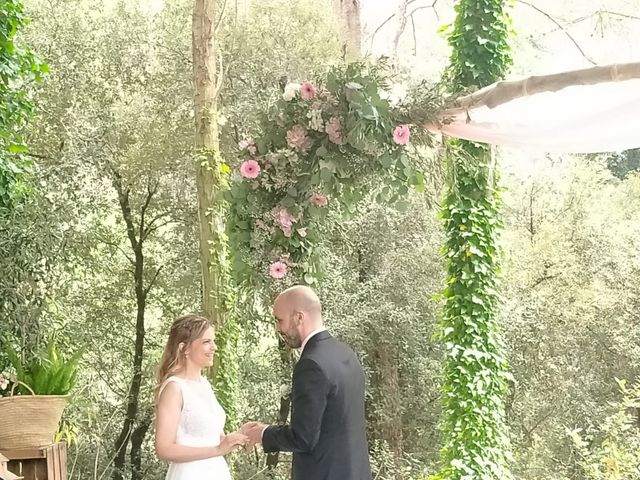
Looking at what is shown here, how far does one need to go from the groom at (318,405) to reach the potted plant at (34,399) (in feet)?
5.42

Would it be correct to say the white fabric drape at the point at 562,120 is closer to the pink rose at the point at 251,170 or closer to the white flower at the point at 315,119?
the white flower at the point at 315,119

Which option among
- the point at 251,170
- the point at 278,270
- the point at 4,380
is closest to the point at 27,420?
the point at 4,380

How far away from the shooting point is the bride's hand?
3.23 m

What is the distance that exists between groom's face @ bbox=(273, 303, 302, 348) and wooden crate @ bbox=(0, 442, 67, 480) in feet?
6.07

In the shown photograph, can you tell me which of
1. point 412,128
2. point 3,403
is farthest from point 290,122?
point 3,403

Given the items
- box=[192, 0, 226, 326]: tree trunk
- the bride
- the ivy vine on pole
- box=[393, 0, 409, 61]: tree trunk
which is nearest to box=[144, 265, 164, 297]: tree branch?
box=[192, 0, 226, 326]: tree trunk

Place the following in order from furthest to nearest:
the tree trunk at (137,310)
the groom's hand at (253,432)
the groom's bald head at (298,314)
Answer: the tree trunk at (137,310) → the groom's hand at (253,432) → the groom's bald head at (298,314)

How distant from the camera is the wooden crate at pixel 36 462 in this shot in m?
4.21

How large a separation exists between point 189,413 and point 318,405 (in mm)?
695

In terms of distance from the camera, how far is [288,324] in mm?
3068

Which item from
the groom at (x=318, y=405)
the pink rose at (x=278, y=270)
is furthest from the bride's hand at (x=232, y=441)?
the pink rose at (x=278, y=270)

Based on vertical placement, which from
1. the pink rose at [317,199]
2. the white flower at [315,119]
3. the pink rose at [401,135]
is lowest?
the pink rose at [317,199]

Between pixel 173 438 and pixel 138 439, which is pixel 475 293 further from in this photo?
pixel 138 439

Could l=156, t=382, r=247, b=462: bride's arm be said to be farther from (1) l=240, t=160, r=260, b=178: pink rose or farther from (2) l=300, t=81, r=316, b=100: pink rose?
Answer: (2) l=300, t=81, r=316, b=100: pink rose
